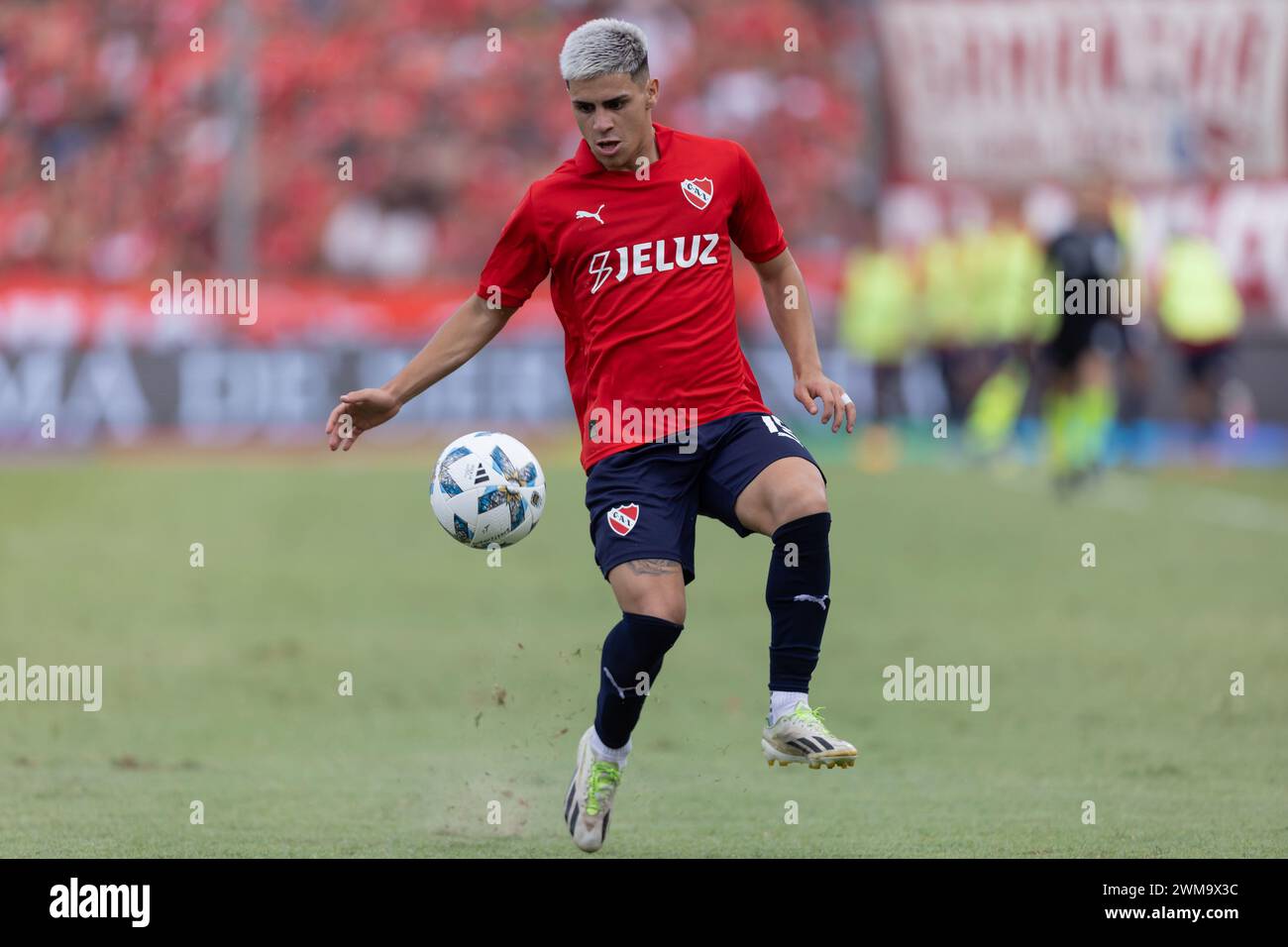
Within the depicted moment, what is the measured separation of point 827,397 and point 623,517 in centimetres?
69

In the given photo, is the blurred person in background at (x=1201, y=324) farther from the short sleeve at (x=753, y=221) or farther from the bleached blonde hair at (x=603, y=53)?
the bleached blonde hair at (x=603, y=53)

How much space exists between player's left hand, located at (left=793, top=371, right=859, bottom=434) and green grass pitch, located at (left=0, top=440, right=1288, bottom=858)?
1.27 m

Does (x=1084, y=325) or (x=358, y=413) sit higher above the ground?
(x=1084, y=325)

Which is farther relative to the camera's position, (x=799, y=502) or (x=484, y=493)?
(x=484, y=493)

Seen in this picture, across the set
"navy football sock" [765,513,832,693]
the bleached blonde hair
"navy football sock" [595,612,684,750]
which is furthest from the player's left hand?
the bleached blonde hair

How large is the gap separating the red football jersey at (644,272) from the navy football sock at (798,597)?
471 millimetres

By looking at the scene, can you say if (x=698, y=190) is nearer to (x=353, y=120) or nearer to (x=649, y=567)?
(x=649, y=567)

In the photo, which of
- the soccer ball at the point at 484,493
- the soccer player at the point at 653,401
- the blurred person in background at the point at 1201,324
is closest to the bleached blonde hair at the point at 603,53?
the soccer player at the point at 653,401

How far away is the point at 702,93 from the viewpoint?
29.7 m

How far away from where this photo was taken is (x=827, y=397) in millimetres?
5992

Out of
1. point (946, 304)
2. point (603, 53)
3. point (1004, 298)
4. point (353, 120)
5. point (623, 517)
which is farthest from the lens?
point (353, 120)

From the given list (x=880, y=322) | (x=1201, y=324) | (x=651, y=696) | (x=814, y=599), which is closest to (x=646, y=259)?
(x=814, y=599)
